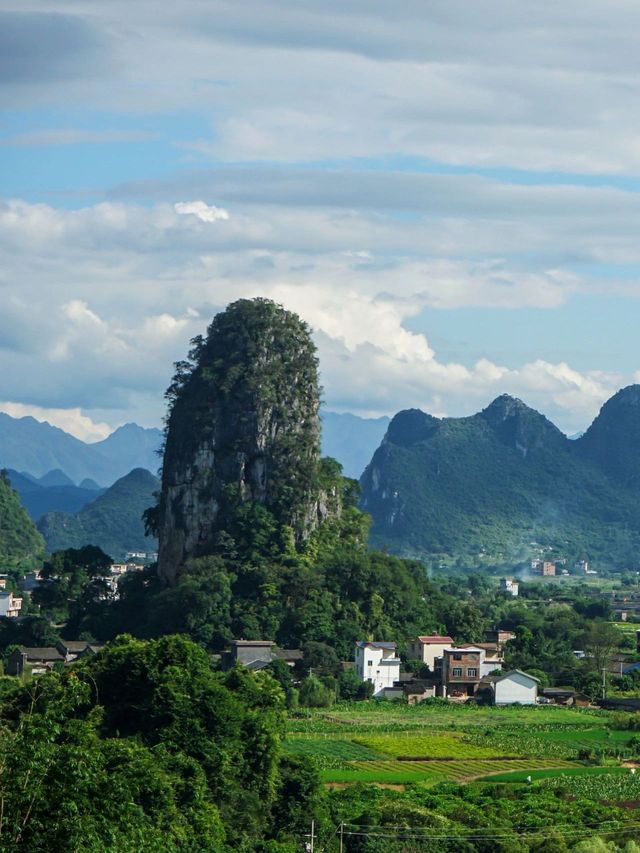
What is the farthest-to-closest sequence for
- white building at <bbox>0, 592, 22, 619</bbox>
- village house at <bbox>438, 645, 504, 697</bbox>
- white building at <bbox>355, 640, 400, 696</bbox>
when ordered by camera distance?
1. white building at <bbox>0, 592, 22, 619</bbox>
2. white building at <bbox>355, 640, 400, 696</bbox>
3. village house at <bbox>438, 645, 504, 697</bbox>

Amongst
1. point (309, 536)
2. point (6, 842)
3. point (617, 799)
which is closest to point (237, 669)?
point (617, 799)

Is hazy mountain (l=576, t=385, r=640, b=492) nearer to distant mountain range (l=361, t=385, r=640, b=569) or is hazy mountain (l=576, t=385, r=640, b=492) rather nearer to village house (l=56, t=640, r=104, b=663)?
distant mountain range (l=361, t=385, r=640, b=569)

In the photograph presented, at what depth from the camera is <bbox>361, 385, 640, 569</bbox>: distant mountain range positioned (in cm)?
16900

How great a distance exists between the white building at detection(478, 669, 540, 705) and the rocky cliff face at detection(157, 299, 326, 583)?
14961mm

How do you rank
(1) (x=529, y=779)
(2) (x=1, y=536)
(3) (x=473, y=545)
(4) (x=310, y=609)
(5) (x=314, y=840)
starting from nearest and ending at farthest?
(5) (x=314, y=840)
(1) (x=529, y=779)
(4) (x=310, y=609)
(2) (x=1, y=536)
(3) (x=473, y=545)

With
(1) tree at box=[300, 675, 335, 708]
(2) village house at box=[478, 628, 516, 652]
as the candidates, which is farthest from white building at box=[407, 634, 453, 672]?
(1) tree at box=[300, 675, 335, 708]

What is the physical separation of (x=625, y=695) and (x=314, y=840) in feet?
111

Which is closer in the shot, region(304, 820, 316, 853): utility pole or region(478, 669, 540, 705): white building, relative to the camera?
region(304, 820, 316, 853): utility pole

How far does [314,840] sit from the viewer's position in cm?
3009

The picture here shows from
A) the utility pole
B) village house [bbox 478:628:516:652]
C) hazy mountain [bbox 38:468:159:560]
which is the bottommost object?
the utility pole

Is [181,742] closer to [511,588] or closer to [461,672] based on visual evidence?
[461,672]

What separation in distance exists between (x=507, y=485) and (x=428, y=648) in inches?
4444

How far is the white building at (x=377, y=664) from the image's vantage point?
205 feet

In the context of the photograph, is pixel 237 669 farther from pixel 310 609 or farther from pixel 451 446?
pixel 451 446
